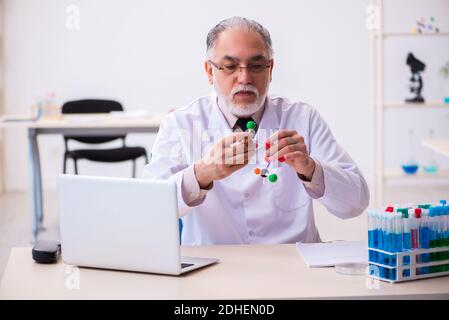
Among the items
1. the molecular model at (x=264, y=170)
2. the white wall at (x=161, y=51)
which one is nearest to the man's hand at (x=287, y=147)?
the molecular model at (x=264, y=170)

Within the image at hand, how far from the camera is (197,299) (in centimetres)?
160

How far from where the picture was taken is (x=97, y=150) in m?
5.36

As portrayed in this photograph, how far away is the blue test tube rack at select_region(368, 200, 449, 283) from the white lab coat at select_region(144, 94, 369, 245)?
0.51 m

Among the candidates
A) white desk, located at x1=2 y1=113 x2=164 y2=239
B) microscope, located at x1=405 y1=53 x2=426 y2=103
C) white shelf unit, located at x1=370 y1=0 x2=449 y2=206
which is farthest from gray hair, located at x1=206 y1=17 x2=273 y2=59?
microscope, located at x1=405 y1=53 x2=426 y2=103

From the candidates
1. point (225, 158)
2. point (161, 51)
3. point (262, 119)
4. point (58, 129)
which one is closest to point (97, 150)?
point (58, 129)

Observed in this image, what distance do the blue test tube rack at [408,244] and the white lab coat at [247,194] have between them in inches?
20.2

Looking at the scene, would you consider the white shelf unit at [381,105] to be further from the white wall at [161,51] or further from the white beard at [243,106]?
the white beard at [243,106]

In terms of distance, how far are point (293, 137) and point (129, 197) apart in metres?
0.46

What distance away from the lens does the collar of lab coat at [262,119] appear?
7.88 ft

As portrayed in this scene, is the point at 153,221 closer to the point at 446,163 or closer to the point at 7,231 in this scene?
the point at 7,231

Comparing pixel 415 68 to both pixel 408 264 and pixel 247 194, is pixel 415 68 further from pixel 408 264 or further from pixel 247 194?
pixel 408 264

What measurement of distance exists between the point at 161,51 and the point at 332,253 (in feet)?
15.0

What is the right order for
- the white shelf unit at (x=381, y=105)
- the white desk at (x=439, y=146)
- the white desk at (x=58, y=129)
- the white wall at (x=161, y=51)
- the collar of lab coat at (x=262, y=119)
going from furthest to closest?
the white wall at (x=161, y=51)
the white shelf unit at (x=381, y=105)
the white desk at (x=58, y=129)
the white desk at (x=439, y=146)
the collar of lab coat at (x=262, y=119)
